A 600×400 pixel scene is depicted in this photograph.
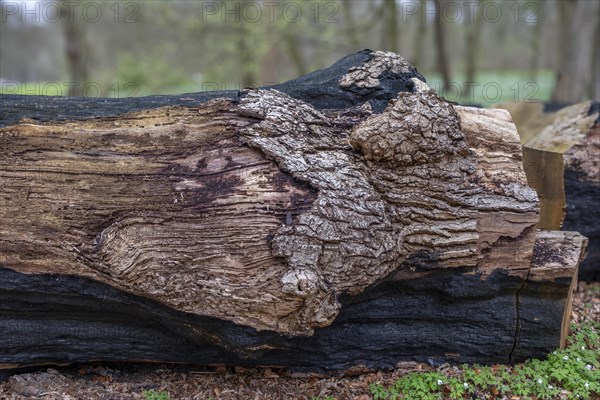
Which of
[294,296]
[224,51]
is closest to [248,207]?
[294,296]

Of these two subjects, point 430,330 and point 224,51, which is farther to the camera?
point 224,51

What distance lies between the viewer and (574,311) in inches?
170

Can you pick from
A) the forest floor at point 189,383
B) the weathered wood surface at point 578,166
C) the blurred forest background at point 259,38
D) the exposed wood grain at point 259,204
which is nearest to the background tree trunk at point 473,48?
the blurred forest background at point 259,38

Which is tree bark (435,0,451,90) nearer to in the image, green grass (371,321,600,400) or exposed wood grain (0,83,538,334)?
exposed wood grain (0,83,538,334)

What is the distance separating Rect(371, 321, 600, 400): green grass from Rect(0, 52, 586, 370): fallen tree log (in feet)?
0.38

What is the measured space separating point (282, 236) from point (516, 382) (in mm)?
1814

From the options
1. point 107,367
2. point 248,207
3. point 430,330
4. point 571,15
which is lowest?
point 107,367

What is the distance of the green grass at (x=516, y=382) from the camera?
3.21 metres

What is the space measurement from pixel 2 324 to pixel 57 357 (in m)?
0.40

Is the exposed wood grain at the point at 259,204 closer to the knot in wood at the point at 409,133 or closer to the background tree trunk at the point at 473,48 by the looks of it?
the knot in wood at the point at 409,133

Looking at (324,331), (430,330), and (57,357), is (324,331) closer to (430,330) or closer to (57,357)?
(430,330)

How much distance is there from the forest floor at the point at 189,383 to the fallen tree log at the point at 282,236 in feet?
0.35

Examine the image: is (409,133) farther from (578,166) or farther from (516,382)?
(578,166)

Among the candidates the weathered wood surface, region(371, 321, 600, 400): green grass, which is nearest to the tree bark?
the weathered wood surface
